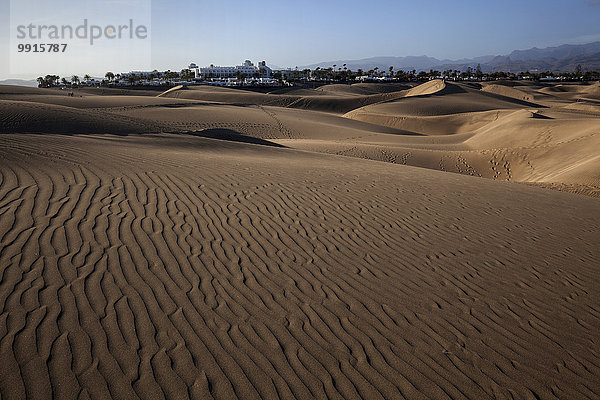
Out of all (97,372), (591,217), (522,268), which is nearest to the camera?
(97,372)

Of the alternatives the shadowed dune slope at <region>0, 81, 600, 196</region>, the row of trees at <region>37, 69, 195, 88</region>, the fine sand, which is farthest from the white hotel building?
the fine sand

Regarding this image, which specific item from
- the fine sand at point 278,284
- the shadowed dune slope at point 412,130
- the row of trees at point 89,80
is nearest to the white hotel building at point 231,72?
the row of trees at point 89,80

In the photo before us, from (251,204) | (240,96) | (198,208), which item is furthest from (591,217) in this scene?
(240,96)

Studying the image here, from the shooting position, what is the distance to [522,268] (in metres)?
5.74

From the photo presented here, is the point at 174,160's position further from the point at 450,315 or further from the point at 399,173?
the point at 450,315

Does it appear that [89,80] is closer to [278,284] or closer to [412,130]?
[412,130]

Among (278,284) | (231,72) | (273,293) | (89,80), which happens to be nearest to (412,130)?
(278,284)

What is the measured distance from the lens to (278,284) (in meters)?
4.72

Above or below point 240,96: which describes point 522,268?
below

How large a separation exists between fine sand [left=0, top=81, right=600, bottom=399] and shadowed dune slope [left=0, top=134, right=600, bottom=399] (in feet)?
0.07

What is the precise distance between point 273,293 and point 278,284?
0.20 meters

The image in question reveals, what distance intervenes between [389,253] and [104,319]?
371 centimetres

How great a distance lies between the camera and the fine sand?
3430mm

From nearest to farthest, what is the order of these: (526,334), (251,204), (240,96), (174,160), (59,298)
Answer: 1. (59,298)
2. (526,334)
3. (251,204)
4. (174,160)
5. (240,96)
